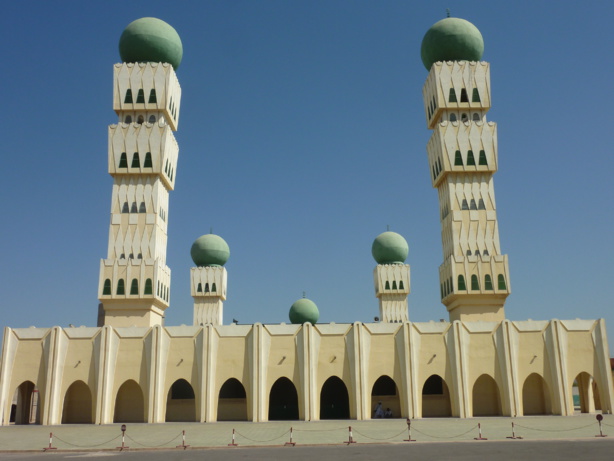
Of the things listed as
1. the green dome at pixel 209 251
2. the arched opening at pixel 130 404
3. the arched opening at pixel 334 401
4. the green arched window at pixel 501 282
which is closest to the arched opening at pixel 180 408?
the arched opening at pixel 130 404

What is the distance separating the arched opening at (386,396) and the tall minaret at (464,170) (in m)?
7.36

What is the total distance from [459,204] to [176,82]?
2451cm

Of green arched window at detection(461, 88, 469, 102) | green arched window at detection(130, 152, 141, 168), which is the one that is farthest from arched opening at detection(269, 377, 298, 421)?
green arched window at detection(461, 88, 469, 102)

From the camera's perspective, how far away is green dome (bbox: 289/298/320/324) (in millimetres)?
59194

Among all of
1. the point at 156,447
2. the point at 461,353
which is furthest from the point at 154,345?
the point at 461,353

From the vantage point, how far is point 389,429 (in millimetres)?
28781

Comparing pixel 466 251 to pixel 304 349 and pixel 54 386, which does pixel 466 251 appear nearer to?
pixel 304 349

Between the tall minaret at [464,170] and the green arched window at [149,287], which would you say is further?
the tall minaret at [464,170]

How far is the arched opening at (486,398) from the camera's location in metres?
39.2

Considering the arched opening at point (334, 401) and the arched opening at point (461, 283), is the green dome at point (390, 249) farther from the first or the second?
the arched opening at point (334, 401)

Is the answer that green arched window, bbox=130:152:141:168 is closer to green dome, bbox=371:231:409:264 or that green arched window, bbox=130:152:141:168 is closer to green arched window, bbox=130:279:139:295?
green arched window, bbox=130:279:139:295

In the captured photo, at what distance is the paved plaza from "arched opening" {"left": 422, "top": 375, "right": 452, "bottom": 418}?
21.7ft

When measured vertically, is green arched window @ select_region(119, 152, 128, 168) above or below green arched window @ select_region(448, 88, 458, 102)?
below

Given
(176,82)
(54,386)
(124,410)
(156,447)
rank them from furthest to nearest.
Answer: (176,82) < (124,410) < (54,386) < (156,447)
